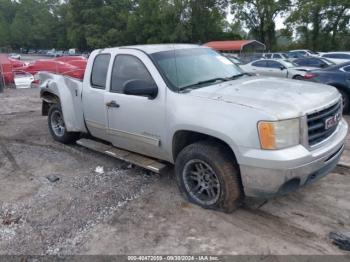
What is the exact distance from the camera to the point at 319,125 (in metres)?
3.59

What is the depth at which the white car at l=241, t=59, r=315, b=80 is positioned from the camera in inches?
560

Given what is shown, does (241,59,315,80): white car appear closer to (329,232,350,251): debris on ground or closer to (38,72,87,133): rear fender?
(38,72,87,133): rear fender

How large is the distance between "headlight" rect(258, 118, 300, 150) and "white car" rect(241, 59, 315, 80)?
10997 millimetres

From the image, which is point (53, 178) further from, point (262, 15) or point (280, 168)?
point (262, 15)

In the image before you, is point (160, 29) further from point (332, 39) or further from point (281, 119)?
point (281, 119)

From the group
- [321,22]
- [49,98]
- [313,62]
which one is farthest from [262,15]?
[49,98]

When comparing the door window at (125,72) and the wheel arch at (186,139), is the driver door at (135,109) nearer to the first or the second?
the door window at (125,72)

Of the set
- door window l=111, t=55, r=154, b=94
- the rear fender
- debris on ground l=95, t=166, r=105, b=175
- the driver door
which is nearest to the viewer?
the driver door

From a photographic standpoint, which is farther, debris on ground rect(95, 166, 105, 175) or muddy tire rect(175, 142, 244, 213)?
debris on ground rect(95, 166, 105, 175)

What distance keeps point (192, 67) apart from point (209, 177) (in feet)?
4.76

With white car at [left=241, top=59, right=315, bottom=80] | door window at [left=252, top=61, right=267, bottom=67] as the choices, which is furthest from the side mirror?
door window at [left=252, top=61, right=267, bottom=67]

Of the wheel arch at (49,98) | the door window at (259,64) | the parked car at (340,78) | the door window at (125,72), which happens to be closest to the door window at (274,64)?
the door window at (259,64)

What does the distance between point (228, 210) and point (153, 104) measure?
1.49 m

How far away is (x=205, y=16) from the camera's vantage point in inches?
2221
